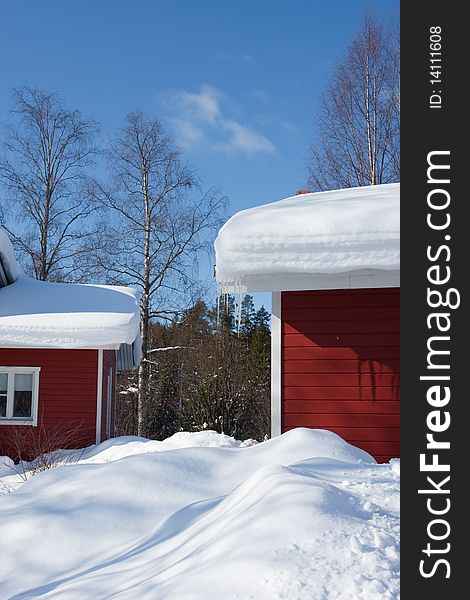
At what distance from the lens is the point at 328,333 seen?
281 inches

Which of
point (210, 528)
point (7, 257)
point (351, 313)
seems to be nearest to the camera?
point (210, 528)

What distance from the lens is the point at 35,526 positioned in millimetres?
4328

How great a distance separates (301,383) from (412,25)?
4.95 metres

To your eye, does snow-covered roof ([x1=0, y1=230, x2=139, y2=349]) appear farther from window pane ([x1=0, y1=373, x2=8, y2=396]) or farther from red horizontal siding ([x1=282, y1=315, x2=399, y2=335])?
red horizontal siding ([x1=282, y1=315, x2=399, y2=335])

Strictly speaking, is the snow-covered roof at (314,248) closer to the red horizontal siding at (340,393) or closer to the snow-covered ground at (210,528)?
the red horizontal siding at (340,393)

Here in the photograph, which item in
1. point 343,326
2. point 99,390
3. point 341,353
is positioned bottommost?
point 99,390

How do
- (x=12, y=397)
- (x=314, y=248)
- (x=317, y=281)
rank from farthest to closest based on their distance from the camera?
(x=12, y=397)
(x=317, y=281)
(x=314, y=248)

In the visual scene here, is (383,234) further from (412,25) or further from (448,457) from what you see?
(448,457)

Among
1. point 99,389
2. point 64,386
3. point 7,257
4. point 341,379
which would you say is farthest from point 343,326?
point 7,257

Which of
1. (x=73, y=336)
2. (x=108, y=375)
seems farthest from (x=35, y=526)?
(x=108, y=375)

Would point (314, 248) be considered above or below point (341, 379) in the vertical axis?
above

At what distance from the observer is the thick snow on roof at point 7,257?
50.3ft

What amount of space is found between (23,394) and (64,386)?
31.8 inches

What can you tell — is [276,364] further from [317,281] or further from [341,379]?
[317,281]
